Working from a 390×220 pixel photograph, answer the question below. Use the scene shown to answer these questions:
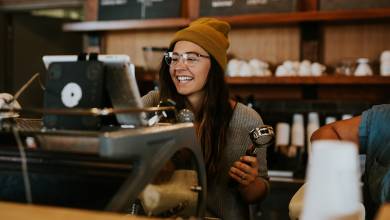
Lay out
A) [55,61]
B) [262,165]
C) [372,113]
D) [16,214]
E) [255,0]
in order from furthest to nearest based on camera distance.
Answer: [255,0] → [262,165] → [372,113] → [55,61] → [16,214]

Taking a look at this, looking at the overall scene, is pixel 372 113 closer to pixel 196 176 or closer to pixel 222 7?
pixel 196 176

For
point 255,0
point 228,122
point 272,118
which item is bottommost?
point 272,118

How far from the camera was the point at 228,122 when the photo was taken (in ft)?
6.26

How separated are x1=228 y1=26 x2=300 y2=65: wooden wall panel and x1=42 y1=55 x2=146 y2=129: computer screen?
7.81ft

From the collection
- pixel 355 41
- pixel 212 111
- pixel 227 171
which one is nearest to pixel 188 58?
pixel 212 111

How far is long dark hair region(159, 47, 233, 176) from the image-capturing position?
1817 millimetres

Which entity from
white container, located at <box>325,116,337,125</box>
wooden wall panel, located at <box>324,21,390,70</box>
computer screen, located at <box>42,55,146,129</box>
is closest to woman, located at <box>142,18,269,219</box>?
computer screen, located at <box>42,55,146,129</box>

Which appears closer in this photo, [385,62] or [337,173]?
[337,173]

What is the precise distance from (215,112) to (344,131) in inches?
19.7

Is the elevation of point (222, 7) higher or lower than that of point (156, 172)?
higher

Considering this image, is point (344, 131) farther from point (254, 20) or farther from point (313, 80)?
point (254, 20)

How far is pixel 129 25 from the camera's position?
343 centimetres

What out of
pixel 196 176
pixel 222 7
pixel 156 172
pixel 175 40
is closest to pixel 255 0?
pixel 222 7

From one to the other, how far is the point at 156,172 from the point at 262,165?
100 cm
